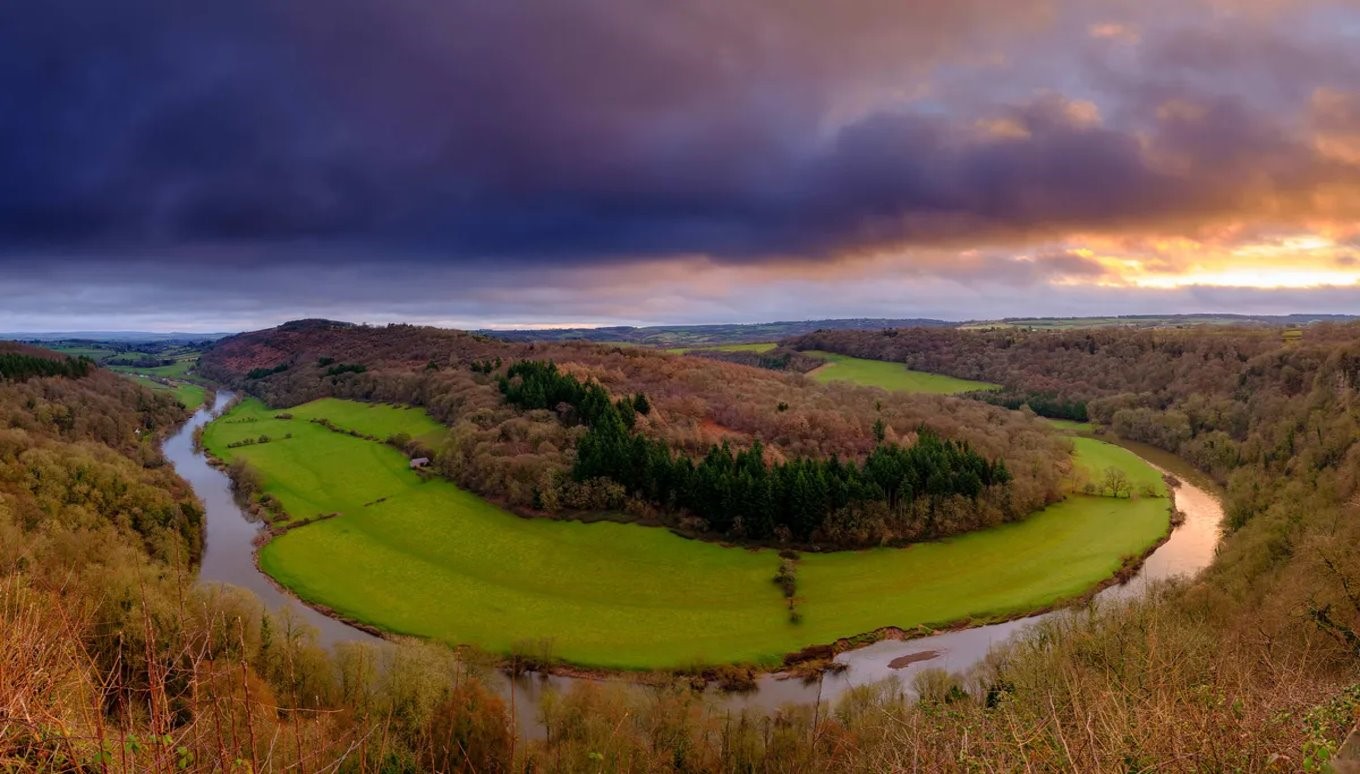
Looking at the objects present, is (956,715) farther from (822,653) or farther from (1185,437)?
(1185,437)

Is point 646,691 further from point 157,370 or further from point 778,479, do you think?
point 157,370

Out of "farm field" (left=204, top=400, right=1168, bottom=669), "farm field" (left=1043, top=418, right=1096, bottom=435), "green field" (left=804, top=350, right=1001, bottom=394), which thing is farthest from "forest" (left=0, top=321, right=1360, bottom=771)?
"green field" (left=804, top=350, right=1001, bottom=394)

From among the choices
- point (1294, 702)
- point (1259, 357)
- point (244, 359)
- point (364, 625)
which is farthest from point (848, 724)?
point (244, 359)

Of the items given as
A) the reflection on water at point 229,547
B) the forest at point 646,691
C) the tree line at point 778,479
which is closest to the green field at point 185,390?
the reflection on water at point 229,547

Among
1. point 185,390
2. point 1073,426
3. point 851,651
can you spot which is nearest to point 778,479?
point 851,651

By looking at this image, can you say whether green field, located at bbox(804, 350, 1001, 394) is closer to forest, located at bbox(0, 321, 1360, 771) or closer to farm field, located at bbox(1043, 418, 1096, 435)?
farm field, located at bbox(1043, 418, 1096, 435)

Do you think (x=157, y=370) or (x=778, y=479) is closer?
(x=778, y=479)

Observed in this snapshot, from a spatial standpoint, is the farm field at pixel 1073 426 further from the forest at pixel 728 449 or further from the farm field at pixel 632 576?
the farm field at pixel 632 576
